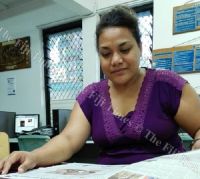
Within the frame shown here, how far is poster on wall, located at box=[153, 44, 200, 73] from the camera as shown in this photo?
2396 millimetres

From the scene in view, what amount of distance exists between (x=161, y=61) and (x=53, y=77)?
1.77 m

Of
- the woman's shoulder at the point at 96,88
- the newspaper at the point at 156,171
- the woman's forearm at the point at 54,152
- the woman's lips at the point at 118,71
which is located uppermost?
the woman's lips at the point at 118,71

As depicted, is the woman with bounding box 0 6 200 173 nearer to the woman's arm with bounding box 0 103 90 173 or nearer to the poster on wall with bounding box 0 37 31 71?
the woman's arm with bounding box 0 103 90 173

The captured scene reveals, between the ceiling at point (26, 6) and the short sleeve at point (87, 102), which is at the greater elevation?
the ceiling at point (26, 6)

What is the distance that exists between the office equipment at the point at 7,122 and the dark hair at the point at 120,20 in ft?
9.67

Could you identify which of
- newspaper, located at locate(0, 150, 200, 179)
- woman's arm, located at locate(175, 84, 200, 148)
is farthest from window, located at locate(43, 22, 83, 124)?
newspaper, located at locate(0, 150, 200, 179)

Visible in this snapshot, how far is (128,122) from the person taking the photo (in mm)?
916

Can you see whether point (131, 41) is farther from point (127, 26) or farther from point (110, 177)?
point (110, 177)

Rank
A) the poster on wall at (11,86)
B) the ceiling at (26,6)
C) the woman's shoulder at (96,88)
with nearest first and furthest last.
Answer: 1. the woman's shoulder at (96,88)
2. the ceiling at (26,6)
3. the poster on wall at (11,86)

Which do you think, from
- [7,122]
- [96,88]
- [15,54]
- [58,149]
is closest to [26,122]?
[7,122]

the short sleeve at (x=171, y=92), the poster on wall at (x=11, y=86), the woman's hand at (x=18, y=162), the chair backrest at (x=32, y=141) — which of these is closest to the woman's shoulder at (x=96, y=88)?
the short sleeve at (x=171, y=92)

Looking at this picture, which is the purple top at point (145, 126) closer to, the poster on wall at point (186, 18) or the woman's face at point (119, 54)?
the woman's face at point (119, 54)

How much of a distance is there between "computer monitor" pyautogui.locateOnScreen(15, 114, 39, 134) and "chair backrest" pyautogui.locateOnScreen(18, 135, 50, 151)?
1.42 meters

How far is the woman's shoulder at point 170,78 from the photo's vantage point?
0.94 m
